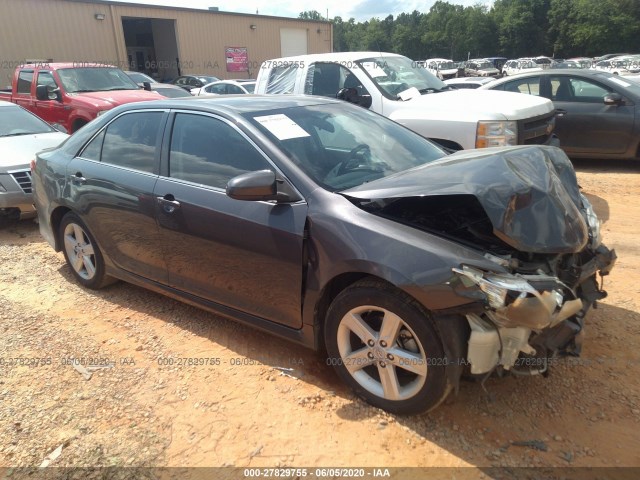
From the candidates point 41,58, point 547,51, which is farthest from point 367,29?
point 41,58

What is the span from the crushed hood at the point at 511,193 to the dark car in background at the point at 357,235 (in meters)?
0.01

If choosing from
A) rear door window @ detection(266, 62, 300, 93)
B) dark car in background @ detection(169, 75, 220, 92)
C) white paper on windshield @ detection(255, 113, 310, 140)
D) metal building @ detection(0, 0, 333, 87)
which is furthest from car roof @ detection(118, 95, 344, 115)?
metal building @ detection(0, 0, 333, 87)

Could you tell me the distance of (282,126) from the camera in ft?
10.5

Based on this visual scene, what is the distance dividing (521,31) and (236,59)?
47251 mm

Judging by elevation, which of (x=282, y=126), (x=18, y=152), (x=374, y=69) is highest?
(x=374, y=69)

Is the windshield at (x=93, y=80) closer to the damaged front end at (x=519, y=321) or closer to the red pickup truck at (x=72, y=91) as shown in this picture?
the red pickup truck at (x=72, y=91)

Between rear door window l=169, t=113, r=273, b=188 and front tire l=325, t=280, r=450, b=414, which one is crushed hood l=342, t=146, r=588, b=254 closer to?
front tire l=325, t=280, r=450, b=414

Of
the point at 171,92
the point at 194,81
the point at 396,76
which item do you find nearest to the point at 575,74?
the point at 396,76

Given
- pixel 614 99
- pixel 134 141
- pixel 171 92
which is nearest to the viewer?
pixel 134 141

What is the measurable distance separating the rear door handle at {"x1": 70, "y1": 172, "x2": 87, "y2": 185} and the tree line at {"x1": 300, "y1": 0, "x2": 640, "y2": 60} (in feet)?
203

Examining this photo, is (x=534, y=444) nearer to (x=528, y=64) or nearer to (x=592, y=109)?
(x=592, y=109)

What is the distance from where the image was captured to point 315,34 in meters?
33.8

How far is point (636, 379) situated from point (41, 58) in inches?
992

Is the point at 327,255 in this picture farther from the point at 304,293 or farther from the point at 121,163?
the point at 121,163
